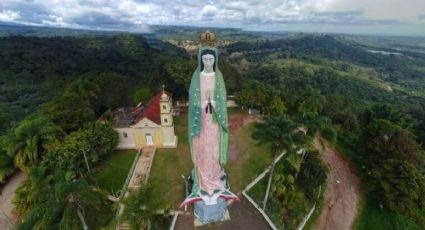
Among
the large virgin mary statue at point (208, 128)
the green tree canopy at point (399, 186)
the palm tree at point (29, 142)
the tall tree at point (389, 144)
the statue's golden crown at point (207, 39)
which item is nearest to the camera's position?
the statue's golden crown at point (207, 39)

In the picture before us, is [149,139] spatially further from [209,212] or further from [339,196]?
[339,196]

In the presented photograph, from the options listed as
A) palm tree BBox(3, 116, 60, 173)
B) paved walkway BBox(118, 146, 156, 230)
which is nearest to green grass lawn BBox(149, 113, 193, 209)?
paved walkway BBox(118, 146, 156, 230)

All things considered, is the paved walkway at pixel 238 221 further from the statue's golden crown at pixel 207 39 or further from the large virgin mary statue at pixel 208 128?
the statue's golden crown at pixel 207 39

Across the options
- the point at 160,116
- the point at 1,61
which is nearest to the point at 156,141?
the point at 160,116

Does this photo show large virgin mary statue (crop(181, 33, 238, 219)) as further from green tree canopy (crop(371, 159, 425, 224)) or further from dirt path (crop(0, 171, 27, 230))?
green tree canopy (crop(371, 159, 425, 224))

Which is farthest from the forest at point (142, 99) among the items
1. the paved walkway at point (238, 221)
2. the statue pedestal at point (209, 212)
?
the statue pedestal at point (209, 212)

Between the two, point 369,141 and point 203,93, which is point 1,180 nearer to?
point 203,93
